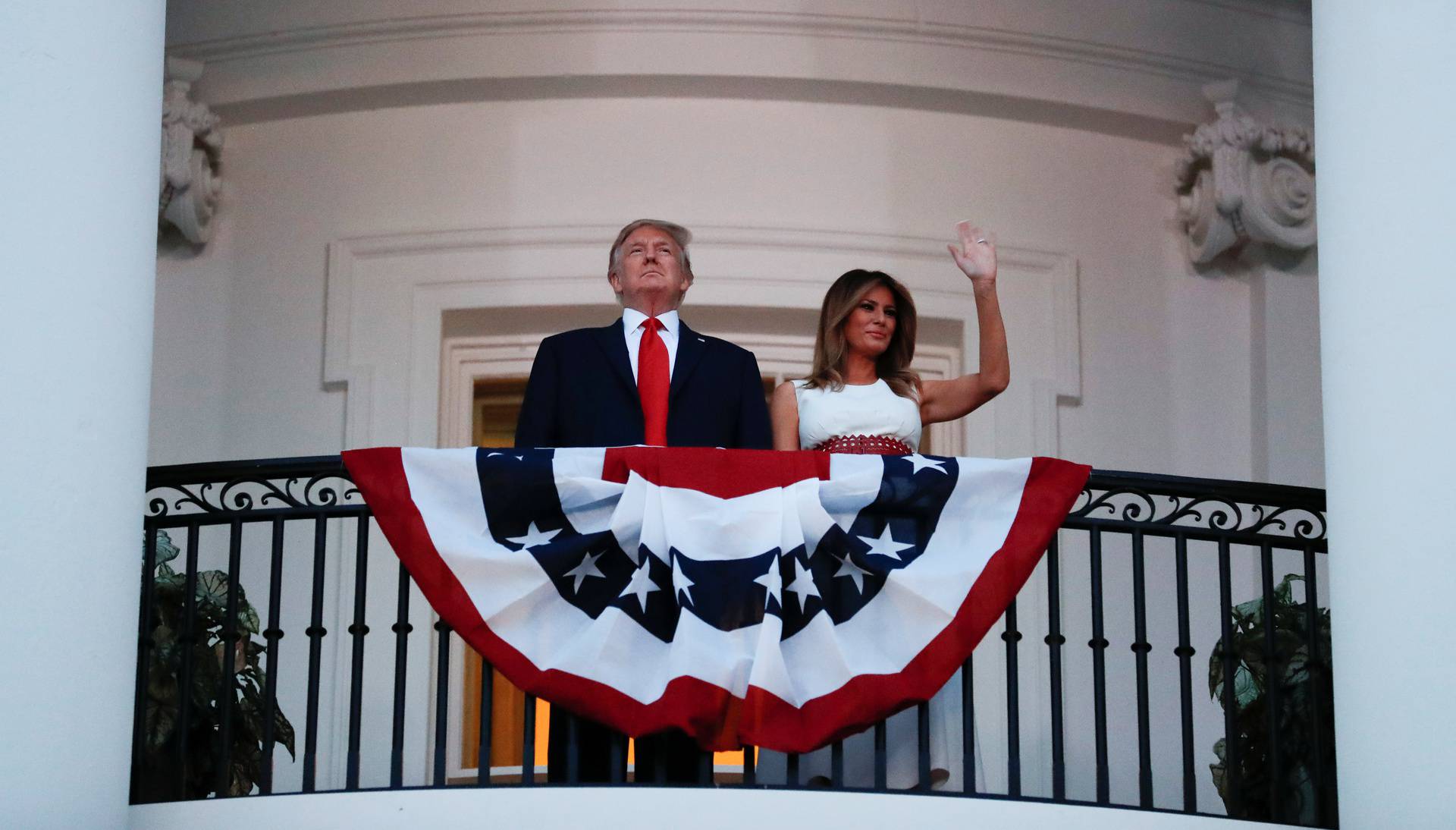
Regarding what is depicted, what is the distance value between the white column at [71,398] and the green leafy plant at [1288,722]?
297 centimetres

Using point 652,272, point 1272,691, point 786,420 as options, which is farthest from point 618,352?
point 1272,691

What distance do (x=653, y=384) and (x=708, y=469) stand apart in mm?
615

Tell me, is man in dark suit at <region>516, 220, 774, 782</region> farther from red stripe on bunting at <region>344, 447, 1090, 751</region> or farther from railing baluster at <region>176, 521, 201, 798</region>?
railing baluster at <region>176, 521, 201, 798</region>

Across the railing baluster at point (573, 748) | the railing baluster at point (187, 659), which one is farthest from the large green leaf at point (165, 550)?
the railing baluster at point (573, 748)

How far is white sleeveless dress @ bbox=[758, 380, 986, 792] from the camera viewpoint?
5668 mm

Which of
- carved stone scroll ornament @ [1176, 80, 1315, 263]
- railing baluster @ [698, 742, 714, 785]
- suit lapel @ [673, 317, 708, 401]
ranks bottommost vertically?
railing baluster @ [698, 742, 714, 785]

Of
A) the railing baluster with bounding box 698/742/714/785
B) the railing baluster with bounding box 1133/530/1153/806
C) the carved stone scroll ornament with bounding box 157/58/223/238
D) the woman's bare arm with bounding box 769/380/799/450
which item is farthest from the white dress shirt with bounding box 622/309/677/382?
the carved stone scroll ornament with bounding box 157/58/223/238

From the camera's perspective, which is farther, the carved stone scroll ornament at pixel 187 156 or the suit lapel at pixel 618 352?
the carved stone scroll ornament at pixel 187 156

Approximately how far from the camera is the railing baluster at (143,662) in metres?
5.53

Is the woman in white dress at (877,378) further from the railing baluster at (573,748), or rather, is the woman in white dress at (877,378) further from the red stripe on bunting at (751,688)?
the railing baluster at (573,748)

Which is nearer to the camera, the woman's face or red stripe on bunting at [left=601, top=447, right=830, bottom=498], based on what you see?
red stripe on bunting at [left=601, top=447, right=830, bottom=498]

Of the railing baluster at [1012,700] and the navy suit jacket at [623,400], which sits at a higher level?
the navy suit jacket at [623,400]

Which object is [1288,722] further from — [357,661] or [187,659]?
[187,659]

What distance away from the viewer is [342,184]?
8352 mm
